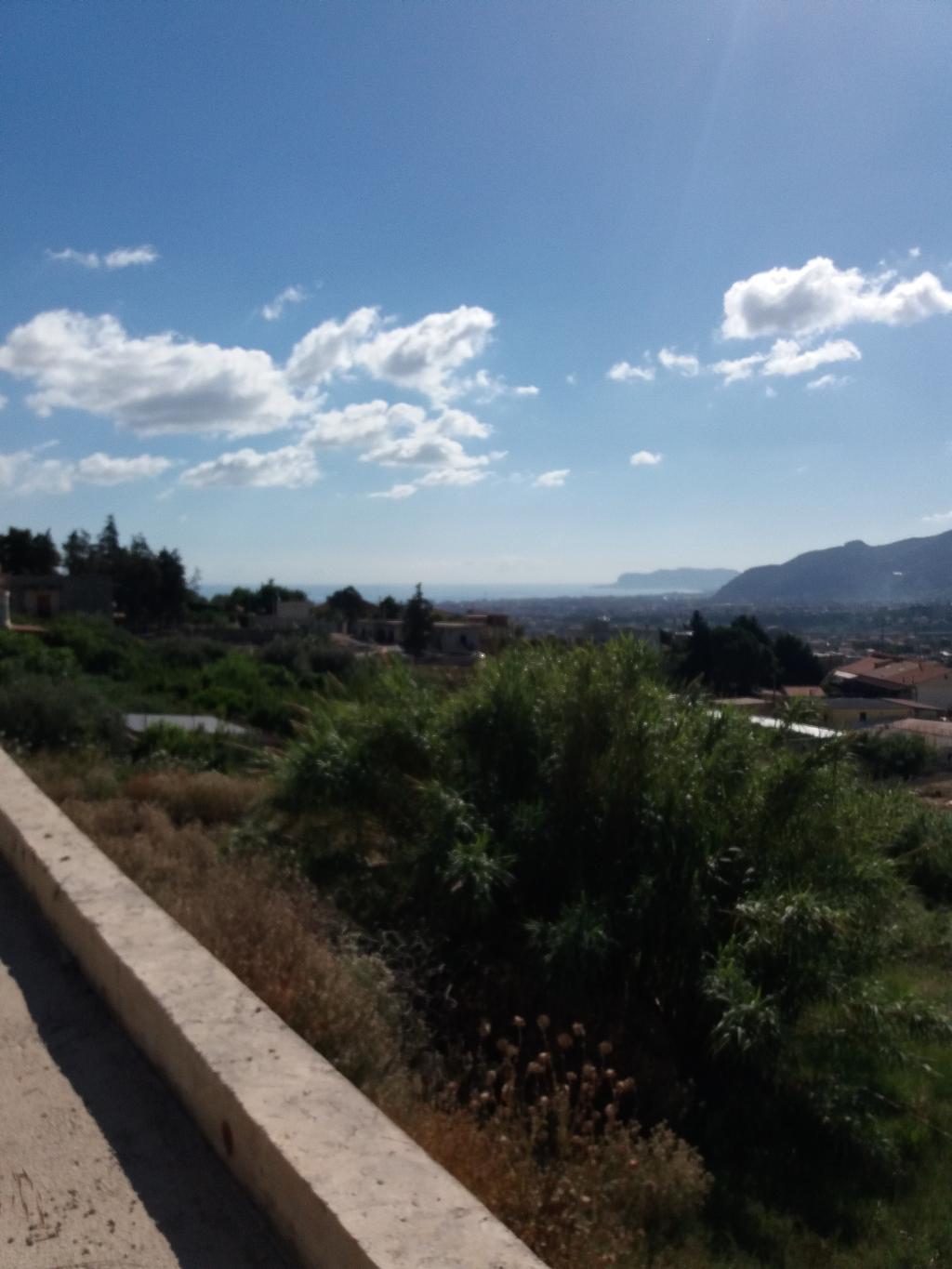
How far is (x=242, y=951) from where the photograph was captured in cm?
484

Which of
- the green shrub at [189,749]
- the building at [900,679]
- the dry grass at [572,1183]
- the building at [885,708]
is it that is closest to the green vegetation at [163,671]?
the green shrub at [189,749]

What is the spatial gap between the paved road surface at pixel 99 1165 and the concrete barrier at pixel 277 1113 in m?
0.08

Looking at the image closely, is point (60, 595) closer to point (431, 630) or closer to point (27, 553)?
point (27, 553)

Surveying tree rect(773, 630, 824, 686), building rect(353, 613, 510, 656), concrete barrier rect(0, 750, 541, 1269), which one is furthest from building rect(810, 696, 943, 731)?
concrete barrier rect(0, 750, 541, 1269)

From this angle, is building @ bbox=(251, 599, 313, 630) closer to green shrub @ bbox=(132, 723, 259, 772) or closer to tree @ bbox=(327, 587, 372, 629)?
tree @ bbox=(327, 587, 372, 629)

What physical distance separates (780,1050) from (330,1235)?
4285mm

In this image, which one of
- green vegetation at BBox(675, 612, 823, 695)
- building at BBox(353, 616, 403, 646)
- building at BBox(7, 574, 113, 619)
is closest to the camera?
green vegetation at BBox(675, 612, 823, 695)

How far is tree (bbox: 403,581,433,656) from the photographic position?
43.3 m

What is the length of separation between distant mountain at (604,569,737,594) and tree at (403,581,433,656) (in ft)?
140

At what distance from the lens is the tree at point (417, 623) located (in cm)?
4331

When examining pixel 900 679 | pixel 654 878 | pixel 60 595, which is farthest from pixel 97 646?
pixel 654 878

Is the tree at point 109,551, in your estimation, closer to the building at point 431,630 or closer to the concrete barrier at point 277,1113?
the building at point 431,630

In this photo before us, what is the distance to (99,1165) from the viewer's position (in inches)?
131

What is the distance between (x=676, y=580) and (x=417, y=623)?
175 ft
